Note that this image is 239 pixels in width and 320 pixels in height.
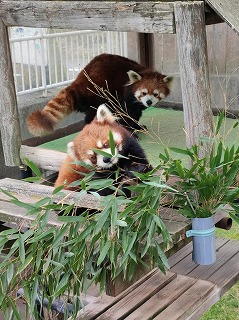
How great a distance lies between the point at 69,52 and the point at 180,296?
4653 mm

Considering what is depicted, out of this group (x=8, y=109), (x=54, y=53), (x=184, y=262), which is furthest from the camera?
(x=54, y=53)

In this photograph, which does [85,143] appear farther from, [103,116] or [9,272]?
[9,272]

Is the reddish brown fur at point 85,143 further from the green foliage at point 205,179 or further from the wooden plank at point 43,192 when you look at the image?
the green foliage at point 205,179

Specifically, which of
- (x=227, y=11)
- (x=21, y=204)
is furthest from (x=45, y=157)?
(x=227, y=11)

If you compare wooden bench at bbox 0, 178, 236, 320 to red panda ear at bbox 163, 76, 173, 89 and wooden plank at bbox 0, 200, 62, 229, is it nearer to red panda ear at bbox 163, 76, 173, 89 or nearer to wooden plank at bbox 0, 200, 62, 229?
wooden plank at bbox 0, 200, 62, 229

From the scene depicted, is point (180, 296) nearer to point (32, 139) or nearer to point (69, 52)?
point (32, 139)

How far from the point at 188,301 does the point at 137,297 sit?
0.30m

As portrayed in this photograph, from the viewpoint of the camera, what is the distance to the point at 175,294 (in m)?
3.14

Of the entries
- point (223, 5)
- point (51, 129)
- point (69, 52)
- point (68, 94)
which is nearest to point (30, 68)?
point (69, 52)

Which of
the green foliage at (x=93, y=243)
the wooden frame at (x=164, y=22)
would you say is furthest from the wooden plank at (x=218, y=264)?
the wooden frame at (x=164, y=22)

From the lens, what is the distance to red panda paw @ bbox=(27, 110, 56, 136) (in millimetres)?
4180

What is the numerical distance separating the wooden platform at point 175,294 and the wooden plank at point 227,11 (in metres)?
1.43

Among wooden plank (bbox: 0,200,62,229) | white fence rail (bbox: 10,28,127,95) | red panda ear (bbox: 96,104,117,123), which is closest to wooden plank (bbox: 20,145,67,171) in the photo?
wooden plank (bbox: 0,200,62,229)

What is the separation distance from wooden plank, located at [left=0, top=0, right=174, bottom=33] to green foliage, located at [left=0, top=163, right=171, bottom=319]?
814 millimetres
